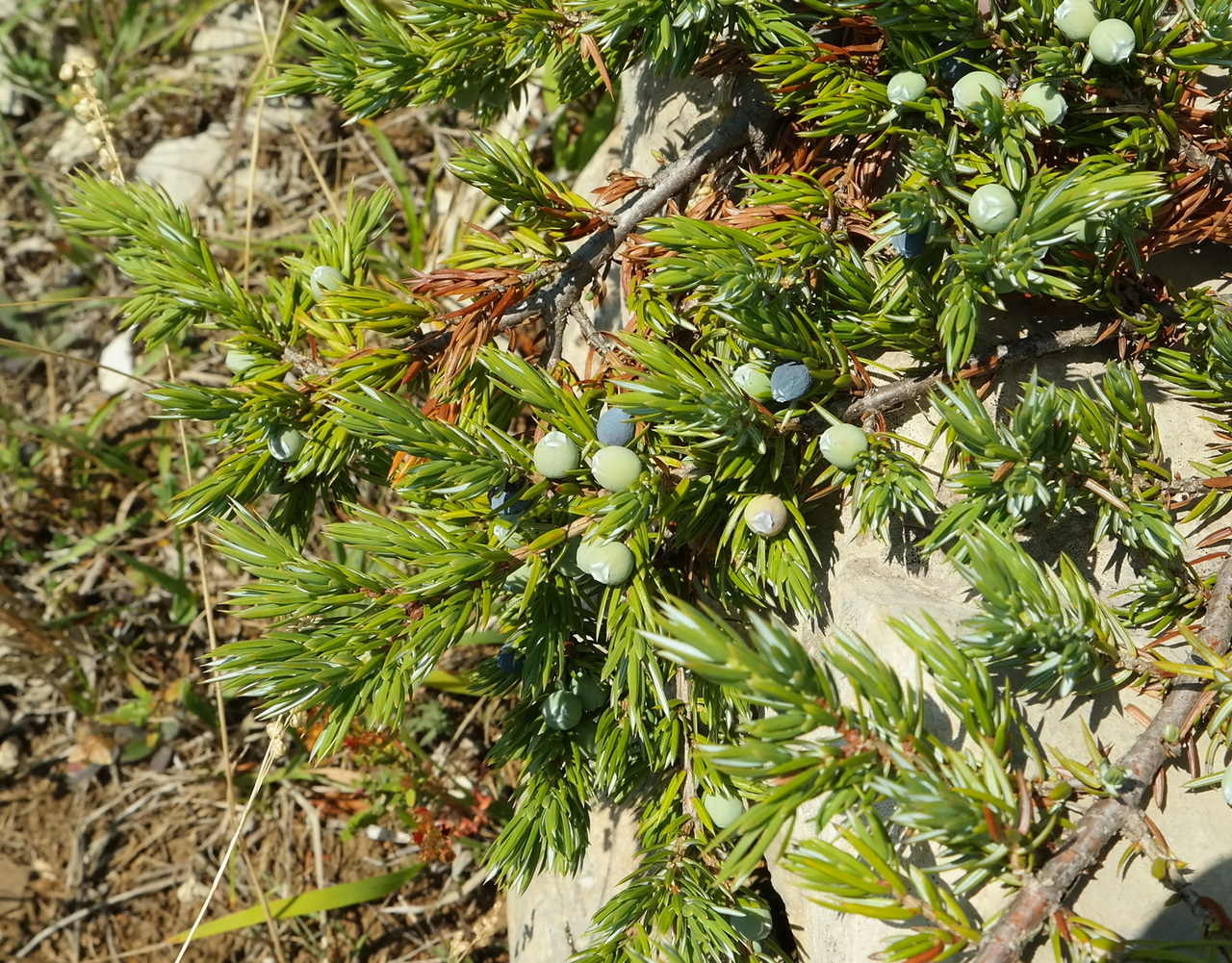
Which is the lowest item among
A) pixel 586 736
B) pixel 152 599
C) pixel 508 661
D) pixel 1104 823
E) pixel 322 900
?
pixel 322 900

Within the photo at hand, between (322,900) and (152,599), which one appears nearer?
(322,900)

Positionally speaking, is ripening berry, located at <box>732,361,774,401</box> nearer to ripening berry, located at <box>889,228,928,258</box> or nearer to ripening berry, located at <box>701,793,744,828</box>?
ripening berry, located at <box>889,228,928,258</box>

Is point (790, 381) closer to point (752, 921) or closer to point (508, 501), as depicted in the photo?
point (508, 501)

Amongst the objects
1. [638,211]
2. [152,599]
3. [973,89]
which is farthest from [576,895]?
[152,599]

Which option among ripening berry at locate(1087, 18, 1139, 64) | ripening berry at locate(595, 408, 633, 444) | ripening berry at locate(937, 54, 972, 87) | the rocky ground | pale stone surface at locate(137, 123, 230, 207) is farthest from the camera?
pale stone surface at locate(137, 123, 230, 207)

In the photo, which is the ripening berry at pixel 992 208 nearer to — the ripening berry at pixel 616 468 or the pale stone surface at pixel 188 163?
the ripening berry at pixel 616 468

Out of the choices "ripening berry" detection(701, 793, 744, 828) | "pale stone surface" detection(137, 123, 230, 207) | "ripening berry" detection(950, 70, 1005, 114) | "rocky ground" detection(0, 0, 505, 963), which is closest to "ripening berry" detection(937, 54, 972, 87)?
"ripening berry" detection(950, 70, 1005, 114)

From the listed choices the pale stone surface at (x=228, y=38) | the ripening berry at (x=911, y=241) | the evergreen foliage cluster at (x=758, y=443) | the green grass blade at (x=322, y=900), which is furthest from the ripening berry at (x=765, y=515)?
the pale stone surface at (x=228, y=38)
